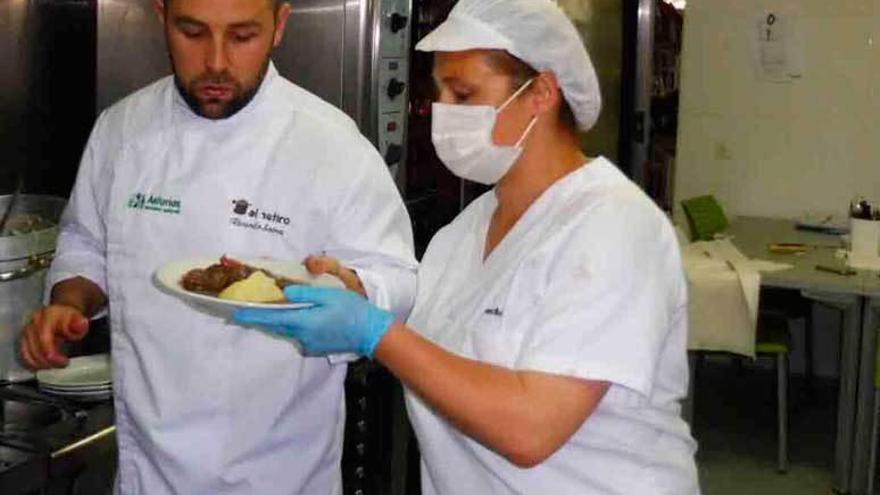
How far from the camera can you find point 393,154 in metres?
2.66

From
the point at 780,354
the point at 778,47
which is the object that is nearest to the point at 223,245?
the point at 780,354

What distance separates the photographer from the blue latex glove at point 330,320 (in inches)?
53.1

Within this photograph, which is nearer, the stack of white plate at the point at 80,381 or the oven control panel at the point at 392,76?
the stack of white plate at the point at 80,381

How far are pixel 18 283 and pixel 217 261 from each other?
686 millimetres

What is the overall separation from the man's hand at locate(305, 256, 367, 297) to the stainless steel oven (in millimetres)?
917

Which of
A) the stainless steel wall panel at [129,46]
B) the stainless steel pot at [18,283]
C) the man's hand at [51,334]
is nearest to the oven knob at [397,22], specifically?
the stainless steel wall panel at [129,46]

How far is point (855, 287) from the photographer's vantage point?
3719 mm

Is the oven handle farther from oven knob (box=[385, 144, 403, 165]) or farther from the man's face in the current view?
oven knob (box=[385, 144, 403, 165])

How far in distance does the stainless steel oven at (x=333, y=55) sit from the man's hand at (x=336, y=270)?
3.01 feet

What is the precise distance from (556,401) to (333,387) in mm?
641

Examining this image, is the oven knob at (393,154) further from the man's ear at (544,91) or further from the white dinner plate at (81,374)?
the man's ear at (544,91)

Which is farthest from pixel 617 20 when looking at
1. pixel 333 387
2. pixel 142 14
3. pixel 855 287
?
pixel 333 387

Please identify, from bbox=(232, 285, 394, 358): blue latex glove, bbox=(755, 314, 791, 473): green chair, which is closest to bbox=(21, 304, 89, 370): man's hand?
bbox=(232, 285, 394, 358): blue latex glove

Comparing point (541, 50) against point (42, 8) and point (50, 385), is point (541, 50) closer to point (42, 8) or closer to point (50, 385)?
point (50, 385)
